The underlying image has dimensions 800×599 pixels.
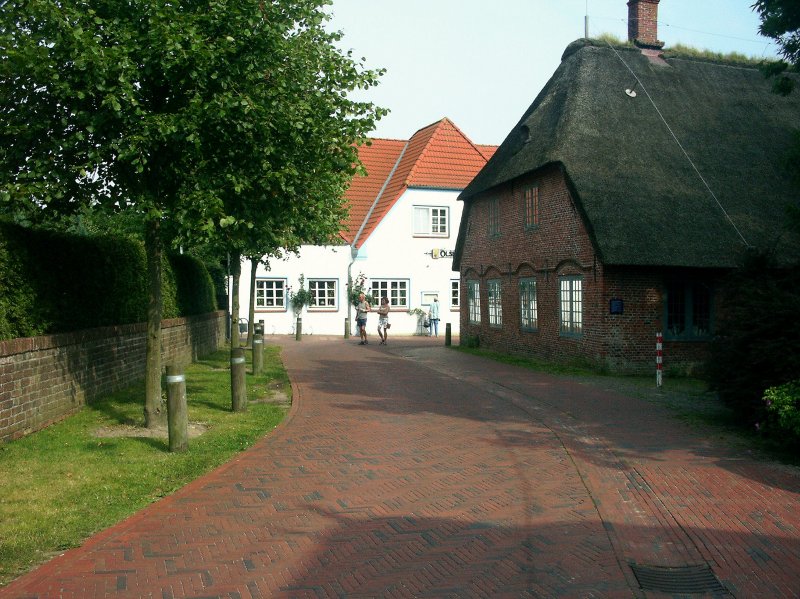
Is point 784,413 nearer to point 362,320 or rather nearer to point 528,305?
point 528,305

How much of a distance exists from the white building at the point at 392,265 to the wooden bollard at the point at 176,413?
25799 mm

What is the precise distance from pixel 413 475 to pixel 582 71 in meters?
16.8

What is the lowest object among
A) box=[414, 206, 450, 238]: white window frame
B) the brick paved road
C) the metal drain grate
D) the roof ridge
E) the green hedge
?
the metal drain grate

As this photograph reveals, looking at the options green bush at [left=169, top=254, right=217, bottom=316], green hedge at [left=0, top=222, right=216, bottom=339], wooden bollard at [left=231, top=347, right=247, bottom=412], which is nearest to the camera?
green hedge at [left=0, top=222, right=216, bottom=339]

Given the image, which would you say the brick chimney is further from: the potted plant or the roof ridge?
the potted plant

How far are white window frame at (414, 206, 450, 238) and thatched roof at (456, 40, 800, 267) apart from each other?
11525mm

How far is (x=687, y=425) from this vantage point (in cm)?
1146

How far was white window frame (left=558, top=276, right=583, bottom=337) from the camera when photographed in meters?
19.5

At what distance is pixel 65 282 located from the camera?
37.0 feet

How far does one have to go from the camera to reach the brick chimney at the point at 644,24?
80.3 ft

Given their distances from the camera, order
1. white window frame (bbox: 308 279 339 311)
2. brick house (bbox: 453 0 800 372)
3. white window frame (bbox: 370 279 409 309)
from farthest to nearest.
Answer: white window frame (bbox: 370 279 409 309) → white window frame (bbox: 308 279 339 311) → brick house (bbox: 453 0 800 372)

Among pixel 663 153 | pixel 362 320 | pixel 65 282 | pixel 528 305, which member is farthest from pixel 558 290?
pixel 65 282

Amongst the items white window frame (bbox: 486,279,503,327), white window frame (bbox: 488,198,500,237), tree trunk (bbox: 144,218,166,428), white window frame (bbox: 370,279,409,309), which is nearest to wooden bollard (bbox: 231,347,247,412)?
tree trunk (bbox: 144,218,166,428)

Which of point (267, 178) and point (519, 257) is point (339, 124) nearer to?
point (267, 178)
